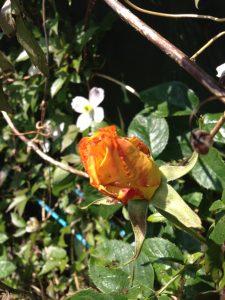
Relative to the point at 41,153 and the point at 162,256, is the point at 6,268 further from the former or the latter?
the point at 162,256

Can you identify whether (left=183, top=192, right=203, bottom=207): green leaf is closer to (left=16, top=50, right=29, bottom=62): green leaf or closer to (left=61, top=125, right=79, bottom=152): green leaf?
(left=61, top=125, right=79, bottom=152): green leaf

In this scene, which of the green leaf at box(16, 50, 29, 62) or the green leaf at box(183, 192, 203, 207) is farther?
the green leaf at box(16, 50, 29, 62)

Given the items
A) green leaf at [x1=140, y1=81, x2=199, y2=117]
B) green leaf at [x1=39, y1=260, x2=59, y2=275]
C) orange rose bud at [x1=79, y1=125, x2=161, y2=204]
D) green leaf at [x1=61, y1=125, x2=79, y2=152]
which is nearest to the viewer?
orange rose bud at [x1=79, y1=125, x2=161, y2=204]

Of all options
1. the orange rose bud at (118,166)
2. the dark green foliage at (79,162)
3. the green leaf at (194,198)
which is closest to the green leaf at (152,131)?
the dark green foliage at (79,162)

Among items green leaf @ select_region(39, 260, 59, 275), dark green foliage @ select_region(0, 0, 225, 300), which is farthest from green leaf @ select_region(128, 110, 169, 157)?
green leaf @ select_region(39, 260, 59, 275)

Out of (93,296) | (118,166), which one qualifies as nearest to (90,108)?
(93,296)

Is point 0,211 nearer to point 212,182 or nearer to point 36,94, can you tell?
point 36,94

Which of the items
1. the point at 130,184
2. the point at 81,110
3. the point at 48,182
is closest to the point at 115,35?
the point at 81,110
